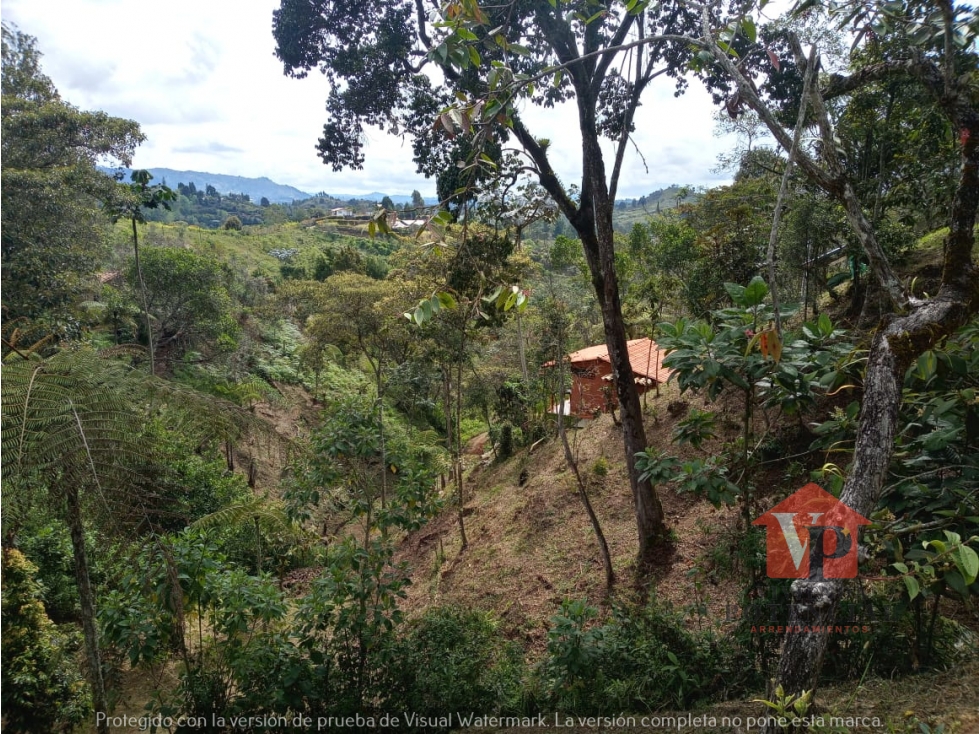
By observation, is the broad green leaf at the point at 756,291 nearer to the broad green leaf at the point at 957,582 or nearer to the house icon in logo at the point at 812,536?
the house icon in logo at the point at 812,536

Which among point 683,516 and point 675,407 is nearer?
point 683,516

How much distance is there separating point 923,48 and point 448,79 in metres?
4.35

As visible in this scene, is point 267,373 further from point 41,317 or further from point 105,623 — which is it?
point 105,623

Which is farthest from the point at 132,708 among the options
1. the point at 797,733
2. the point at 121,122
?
the point at 121,122

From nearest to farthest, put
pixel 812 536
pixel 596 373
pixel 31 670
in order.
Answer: pixel 812 536 < pixel 31 670 < pixel 596 373

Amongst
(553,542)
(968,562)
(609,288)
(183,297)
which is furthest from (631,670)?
(183,297)

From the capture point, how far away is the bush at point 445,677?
10.4 feet

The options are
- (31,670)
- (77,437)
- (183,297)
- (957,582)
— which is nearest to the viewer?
(957,582)

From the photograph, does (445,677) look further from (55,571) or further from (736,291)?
(55,571)

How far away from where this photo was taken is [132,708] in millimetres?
4883

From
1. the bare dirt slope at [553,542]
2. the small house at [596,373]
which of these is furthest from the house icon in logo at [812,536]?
the small house at [596,373]

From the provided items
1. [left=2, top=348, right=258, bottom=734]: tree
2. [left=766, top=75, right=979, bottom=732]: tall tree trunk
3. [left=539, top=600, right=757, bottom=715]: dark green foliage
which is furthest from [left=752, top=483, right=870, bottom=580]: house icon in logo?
[left=2, top=348, right=258, bottom=734]: tree

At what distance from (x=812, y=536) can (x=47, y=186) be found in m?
13.6

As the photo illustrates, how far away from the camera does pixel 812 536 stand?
2.19 m
